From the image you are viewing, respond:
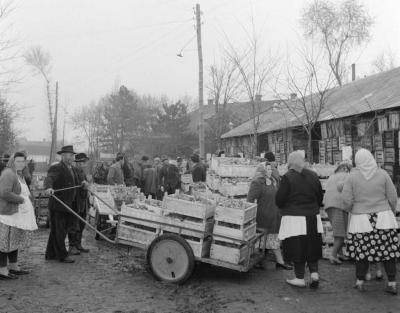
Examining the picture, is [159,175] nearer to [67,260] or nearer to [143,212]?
[67,260]

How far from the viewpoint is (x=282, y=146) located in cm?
1986

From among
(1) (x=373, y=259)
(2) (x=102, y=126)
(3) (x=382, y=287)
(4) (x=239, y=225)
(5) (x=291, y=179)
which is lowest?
(3) (x=382, y=287)

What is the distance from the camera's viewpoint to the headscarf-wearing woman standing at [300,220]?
581 cm

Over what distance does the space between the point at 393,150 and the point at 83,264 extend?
351 inches

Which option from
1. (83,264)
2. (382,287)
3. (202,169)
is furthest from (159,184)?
(382,287)

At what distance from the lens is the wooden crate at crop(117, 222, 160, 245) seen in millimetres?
6387

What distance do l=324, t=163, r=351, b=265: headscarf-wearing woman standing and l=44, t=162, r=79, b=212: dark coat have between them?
4.21 m

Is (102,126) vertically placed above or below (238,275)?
above

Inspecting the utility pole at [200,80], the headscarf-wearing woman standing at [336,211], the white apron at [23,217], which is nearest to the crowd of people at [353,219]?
the headscarf-wearing woman standing at [336,211]

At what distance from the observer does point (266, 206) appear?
6957mm

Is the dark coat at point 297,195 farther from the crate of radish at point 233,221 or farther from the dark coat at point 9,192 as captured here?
the dark coat at point 9,192

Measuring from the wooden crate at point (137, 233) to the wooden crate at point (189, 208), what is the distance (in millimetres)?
388

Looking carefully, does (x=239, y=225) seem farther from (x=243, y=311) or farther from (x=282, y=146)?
(x=282, y=146)

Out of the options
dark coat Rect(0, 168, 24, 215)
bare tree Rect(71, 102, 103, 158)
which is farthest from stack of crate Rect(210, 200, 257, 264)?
bare tree Rect(71, 102, 103, 158)
